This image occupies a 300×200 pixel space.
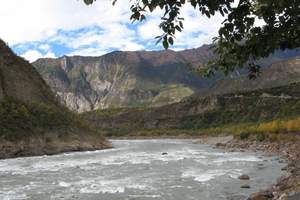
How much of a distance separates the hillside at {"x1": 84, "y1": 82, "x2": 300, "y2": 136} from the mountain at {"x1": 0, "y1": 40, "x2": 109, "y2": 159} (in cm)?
5712

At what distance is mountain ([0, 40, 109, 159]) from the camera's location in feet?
199

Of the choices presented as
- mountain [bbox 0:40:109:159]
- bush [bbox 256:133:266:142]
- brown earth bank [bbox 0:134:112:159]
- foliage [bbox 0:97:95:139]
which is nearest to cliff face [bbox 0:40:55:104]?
mountain [bbox 0:40:109:159]

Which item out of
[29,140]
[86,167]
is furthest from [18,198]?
[29,140]

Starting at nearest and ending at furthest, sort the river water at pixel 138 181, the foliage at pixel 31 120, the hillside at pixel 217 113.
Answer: the river water at pixel 138 181
the foliage at pixel 31 120
the hillside at pixel 217 113

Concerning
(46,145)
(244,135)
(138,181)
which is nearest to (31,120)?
(46,145)

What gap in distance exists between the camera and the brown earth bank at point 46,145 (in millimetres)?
58250

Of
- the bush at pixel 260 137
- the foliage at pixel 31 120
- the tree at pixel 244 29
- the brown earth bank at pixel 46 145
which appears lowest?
the bush at pixel 260 137

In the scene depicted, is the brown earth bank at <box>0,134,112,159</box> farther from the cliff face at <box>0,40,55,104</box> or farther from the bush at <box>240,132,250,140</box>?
the bush at <box>240,132,250,140</box>

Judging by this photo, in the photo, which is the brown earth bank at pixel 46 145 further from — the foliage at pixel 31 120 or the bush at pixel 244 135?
the bush at pixel 244 135

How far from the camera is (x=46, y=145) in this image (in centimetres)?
6331

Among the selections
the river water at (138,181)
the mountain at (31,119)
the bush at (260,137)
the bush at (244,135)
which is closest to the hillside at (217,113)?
the bush at (244,135)

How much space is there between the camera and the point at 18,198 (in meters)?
24.0

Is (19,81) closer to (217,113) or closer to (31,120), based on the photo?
(31,120)

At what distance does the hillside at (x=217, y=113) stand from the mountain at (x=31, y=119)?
5712cm
